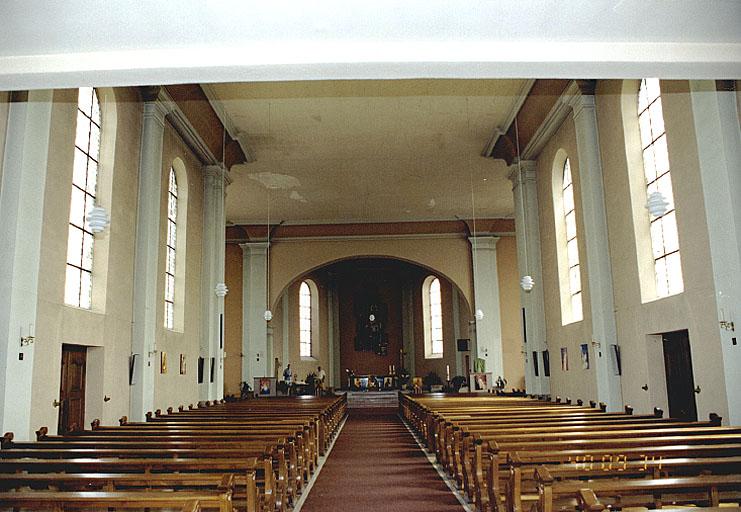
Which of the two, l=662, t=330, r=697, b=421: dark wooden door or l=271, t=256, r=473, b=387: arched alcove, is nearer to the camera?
l=662, t=330, r=697, b=421: dark wooden door

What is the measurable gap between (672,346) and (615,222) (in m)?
2.28

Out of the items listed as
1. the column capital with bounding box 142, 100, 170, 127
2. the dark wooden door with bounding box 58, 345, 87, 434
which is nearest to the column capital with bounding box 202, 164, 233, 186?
the column capital with bounding box 142, 100, 170, 127

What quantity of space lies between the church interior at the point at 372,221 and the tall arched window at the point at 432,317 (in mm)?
5601

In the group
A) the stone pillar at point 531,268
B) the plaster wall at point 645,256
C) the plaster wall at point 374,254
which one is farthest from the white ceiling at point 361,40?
the plaster wall at point 374,254

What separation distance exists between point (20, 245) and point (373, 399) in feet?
57.6

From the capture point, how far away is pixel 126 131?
32.9 feet

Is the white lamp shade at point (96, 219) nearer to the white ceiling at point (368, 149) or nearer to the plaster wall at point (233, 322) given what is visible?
the white ceiling at point (368, 149)

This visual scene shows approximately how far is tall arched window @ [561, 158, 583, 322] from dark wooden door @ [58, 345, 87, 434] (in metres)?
8.81

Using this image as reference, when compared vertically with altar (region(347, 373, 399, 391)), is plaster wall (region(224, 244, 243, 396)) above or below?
above

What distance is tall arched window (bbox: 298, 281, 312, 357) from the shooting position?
25.8 metres

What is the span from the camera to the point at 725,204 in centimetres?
700

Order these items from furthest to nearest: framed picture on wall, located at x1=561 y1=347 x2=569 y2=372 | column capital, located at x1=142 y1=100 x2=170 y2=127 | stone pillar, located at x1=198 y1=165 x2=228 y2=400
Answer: stone pillar, located at x1=198 y1=165 x2=228 y2=400, framed picture on wall, located at x1=561 y1=347 x2=569 y2=372, column capital, located at x1=142 y1=100 x2=170 y2=127

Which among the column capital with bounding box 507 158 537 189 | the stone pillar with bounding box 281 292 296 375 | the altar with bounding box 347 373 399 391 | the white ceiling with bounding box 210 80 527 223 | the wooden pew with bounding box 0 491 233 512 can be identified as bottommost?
the wooden pew with bounding box 0 491 233 512

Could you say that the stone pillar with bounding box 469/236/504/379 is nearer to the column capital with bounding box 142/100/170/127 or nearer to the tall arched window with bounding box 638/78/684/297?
the tall arched window with bounding box 638/78/684/297
